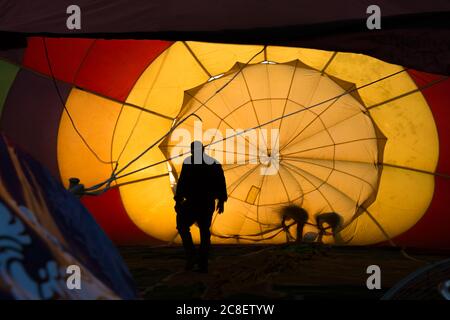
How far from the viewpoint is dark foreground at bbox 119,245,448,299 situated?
19.9 feet

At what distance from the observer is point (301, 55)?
8289 mm

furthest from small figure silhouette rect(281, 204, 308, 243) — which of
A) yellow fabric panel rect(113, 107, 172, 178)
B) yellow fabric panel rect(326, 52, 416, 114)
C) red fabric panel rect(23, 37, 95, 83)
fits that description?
red fabric panel rect(23, 37, 95, 83)

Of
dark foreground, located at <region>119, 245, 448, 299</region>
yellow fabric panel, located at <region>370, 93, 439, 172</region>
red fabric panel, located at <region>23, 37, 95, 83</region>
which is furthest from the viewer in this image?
yellow fabric panel, located at <region>370, 93, 439, 172</region>

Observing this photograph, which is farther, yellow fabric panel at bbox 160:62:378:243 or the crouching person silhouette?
yellow fabric panel at bbox 160:62:378:243

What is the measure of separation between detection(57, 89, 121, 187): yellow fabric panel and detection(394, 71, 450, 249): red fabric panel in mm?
2973

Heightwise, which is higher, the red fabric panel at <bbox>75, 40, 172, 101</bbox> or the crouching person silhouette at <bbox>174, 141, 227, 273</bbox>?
the red fabric panel at <bbox>75, 40, 172, 101</bbox>

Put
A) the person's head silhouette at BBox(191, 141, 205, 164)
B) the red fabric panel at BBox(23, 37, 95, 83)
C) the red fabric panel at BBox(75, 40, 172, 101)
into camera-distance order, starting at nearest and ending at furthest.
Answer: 1. the person's head silhouette at BBox(191, 141, 205, 164)
2. the red fabric panel at BBox(23, 37, 95, 83)
3. the red fabric panel at BBox(75, 40, 172, 101)

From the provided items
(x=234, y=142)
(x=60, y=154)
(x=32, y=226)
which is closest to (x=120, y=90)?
(x=60, y=154)

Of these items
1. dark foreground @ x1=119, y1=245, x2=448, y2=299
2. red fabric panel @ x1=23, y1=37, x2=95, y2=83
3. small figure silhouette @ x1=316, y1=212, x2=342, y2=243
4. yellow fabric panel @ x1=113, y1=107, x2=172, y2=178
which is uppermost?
red fabric panel @ x1=23, y1=37, x2=95, y2=83

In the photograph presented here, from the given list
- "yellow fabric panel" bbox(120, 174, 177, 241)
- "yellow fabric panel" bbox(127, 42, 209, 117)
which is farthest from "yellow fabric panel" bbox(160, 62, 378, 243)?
"yellow fabric panel" bbox(120, 174, 177, 241)

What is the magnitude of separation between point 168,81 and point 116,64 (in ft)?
1.90

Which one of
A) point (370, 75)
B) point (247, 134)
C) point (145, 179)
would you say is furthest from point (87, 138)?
point (370, 75)

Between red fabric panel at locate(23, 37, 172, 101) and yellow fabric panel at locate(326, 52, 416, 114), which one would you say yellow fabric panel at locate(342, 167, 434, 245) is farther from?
red fabric panel at locate(23, 37, 172, 101)

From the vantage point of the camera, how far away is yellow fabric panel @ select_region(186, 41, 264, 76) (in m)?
8.08
